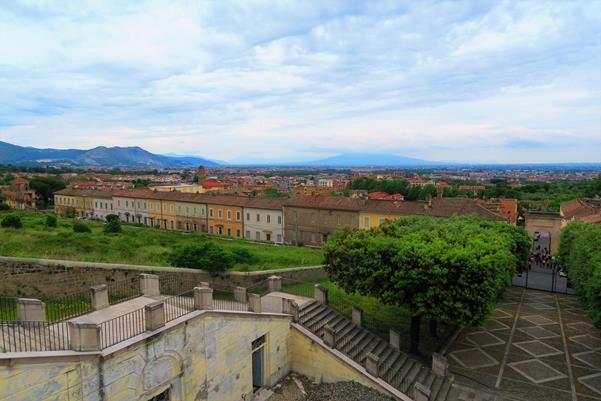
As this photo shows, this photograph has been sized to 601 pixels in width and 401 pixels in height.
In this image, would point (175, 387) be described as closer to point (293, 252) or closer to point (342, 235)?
point (342, 235)

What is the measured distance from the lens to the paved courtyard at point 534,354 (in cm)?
1630

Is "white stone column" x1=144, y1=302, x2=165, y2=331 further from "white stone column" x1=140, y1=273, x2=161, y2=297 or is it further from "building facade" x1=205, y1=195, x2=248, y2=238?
"building facade" x1=205, y1=195, x2=248, y2=238

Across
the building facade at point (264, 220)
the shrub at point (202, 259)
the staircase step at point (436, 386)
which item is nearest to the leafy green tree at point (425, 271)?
the staircase step at point (436, 386)

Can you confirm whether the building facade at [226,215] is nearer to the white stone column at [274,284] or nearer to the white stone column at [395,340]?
the white stone column at [274,284]

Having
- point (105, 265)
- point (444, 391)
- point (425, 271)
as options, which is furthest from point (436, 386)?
point (105, 265)

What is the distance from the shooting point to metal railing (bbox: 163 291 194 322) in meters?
13.0

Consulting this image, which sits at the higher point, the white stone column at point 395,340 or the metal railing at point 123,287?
the metal railing at point 123,287

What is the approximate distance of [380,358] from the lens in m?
16.9

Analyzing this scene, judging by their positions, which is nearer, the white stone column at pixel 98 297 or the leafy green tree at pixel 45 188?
the white stone column at pixel 98 297

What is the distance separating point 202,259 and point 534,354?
726 inches

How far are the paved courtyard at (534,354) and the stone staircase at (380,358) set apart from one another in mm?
1374

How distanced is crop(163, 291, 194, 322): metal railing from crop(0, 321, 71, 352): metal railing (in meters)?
2.91

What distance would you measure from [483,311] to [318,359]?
685 cm

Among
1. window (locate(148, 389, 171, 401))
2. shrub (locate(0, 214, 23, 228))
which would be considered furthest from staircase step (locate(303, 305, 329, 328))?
shrub (locate(0, 214, 23, 228))
